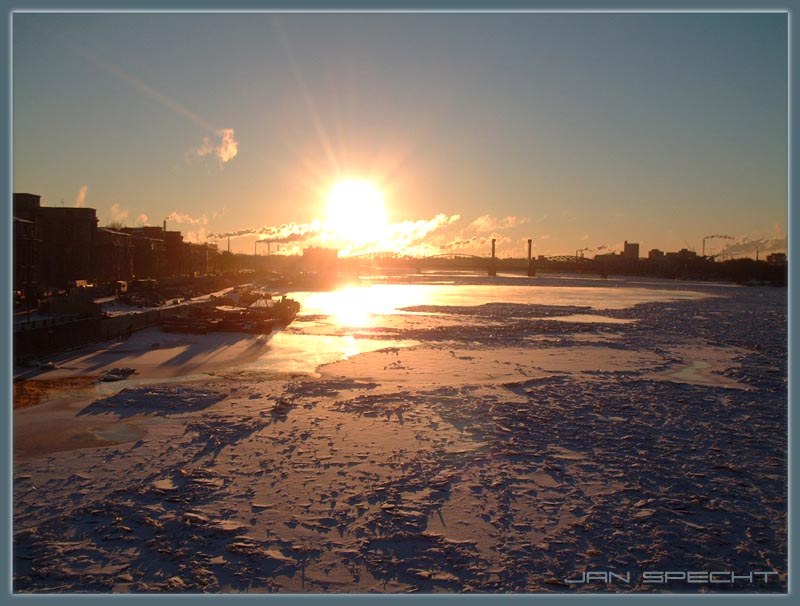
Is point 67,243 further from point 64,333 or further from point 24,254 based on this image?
point 64,333

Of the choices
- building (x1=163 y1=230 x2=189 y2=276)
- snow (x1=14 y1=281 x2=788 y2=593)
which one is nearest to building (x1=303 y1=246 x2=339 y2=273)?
building (x1=163 y1=230 x2=189 y2=276)

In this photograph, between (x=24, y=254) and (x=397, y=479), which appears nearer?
(x=397, y=479)

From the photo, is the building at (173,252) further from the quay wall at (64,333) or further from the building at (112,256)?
the quay wall at (64,333)

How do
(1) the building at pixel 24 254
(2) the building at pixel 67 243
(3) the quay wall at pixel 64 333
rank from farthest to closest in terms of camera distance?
(2) the building at pixel 67 243
(1) the building at pixel 24 254
(3) the quay wall at pixel 64 333

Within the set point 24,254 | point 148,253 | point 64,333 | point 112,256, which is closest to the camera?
point 64,333

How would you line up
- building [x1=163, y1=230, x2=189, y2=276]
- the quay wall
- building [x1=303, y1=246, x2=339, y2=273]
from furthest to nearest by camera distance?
building [x1=303, y1=246, x2=339, y2=273]
building [x1=163, y1=230, x2=189, y2=276]
the quay wall

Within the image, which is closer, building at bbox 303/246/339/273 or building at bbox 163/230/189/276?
building at bbox 163/230/189/276

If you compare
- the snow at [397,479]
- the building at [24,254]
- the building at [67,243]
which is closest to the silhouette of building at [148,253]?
the building at [67,243]

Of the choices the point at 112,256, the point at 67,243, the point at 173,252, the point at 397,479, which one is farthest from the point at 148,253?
the point at 397,479

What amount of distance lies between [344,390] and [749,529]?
373 inches

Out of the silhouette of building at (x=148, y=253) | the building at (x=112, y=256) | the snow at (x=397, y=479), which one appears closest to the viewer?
the snow at (x=397, y=479)

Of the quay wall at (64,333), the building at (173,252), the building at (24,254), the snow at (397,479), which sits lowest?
the snow at (397,479)

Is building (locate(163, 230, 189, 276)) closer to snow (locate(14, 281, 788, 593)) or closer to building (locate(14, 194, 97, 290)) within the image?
building (locate(14, 194, 97, 290))

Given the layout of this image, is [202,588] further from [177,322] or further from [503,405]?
[177,322]
